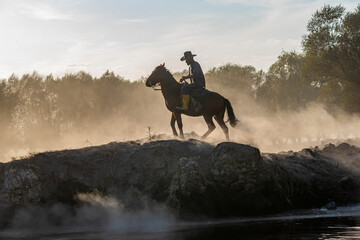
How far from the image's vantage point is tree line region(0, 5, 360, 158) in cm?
5194

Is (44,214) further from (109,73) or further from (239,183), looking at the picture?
(109,73)

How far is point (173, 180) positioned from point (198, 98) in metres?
5.81

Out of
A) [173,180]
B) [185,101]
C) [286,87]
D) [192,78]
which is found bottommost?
[173,180]

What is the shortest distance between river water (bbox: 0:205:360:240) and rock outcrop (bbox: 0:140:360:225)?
812mm

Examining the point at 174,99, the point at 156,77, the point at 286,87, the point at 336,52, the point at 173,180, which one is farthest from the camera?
the point at 286,87

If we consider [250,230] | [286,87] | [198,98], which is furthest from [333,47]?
[250,230]

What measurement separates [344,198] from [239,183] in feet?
13.2

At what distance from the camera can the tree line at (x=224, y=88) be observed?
5194cm

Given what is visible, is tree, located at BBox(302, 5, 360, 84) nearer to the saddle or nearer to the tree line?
the tree line

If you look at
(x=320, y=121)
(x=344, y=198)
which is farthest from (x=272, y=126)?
(x=344, y=198)

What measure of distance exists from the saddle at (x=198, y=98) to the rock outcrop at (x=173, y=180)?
130 inches

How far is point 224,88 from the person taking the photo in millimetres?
76000

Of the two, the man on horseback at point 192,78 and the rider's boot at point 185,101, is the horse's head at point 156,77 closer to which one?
the man on horseback at point 192,78

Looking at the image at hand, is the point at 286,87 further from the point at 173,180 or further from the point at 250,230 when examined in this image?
the point at 250,230
